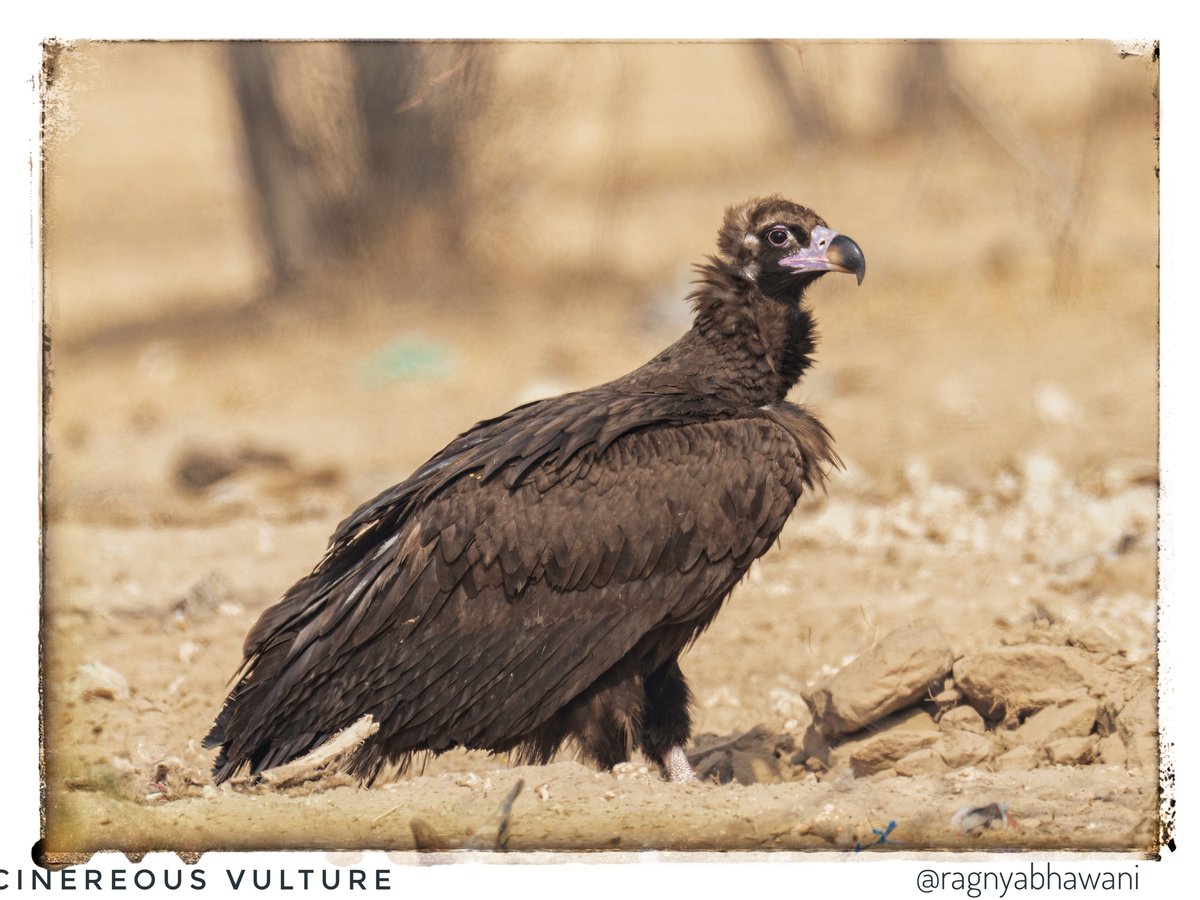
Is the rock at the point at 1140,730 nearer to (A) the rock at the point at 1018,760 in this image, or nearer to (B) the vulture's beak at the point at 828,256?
(A) the rock at the point at 1018,760

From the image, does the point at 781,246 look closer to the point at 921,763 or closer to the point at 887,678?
the point at 887,678

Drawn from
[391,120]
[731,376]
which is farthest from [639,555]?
[391,120]

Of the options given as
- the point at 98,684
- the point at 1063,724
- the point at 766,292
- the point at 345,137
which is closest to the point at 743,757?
the point at 1063,724

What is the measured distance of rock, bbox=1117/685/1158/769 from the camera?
21.9ft

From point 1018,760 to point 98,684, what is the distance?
4622mm

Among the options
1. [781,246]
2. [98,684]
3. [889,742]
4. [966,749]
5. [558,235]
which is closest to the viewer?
[966,749]

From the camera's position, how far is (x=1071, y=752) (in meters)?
6.72

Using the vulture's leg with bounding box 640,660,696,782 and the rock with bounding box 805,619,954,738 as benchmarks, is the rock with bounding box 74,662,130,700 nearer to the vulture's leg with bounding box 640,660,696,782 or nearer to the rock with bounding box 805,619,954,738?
the vulture's leg with bounding box 640,660,696,782

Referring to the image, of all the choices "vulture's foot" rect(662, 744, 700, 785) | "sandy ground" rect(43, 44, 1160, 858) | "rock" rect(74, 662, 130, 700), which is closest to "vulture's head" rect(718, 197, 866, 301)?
"sandy ground" rect(43, 44, 1160, 858)

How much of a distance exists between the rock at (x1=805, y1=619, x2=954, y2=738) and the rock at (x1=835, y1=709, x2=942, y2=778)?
7 cm

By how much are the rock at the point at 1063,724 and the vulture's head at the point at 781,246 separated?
7.19ft

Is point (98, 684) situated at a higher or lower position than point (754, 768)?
higher

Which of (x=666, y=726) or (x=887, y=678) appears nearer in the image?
(x=666, y=726)

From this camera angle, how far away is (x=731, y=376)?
6855 mm
